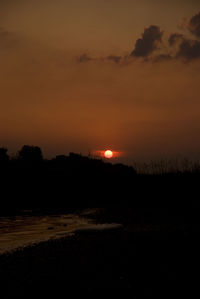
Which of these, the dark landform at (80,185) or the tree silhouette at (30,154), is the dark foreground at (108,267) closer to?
the dark landform at (80,185)

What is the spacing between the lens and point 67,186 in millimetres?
41344

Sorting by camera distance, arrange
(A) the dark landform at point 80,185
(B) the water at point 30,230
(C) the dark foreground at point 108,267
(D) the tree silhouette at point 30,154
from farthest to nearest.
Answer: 1. (D) the tree silhouette at point 30,154
2. (A) the dark landform at point 80,185
3. (B) the water at point 30,230
4. (C) the dark foreground at point 108,267

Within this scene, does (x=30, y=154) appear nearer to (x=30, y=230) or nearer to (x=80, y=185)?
(x=80, y=185)

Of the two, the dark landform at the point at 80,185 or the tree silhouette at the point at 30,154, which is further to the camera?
the tree silhouette at the point at 30,154

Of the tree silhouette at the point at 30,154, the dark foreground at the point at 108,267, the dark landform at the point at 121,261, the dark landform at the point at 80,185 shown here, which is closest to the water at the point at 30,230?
the dark landform at the point at 121,261

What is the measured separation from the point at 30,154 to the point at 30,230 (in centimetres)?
2747

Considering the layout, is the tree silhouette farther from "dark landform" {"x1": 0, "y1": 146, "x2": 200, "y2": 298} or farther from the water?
the water

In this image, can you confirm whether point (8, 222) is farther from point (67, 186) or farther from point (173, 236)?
point (67, 186)

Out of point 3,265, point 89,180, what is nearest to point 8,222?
point 3,265

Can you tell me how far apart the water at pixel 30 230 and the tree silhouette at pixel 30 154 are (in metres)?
22.0

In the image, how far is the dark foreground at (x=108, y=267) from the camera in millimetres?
7750

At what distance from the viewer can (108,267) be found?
9289mm

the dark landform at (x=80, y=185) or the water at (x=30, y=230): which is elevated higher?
the dark landform at (x=80, y=185)

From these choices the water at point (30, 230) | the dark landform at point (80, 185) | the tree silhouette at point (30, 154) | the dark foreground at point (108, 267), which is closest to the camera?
the dark foreground at point (108, 267)
